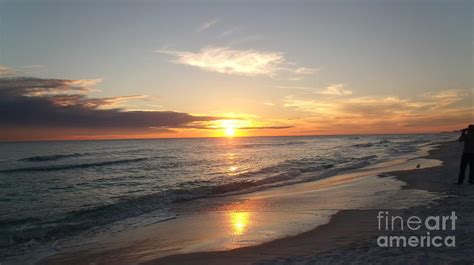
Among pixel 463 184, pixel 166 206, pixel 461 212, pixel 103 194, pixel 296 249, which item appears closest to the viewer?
pixel 296 249

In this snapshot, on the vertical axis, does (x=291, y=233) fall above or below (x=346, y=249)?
below

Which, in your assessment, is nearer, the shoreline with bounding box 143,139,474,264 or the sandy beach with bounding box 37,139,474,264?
the shoreline with bounding box 143,139,474,264

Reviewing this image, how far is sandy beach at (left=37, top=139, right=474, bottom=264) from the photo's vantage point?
253 inches

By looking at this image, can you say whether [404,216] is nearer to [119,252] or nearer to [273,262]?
[273,262]

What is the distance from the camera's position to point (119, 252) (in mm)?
8250

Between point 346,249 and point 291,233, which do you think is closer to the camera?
point 346,249

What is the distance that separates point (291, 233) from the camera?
869 cm

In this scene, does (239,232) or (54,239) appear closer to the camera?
(239,232)

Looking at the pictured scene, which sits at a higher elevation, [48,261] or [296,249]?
[296,249]

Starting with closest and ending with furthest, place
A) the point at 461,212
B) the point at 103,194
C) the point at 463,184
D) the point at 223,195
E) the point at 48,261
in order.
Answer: the point at 48,261 → the point at 461,212 → the point at 463,184 → the point at 223,195 → the point at 103,194

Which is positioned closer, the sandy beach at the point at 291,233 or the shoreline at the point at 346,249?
the shoreline at the point at 346,249

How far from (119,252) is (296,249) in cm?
404

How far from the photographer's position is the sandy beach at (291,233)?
642cm

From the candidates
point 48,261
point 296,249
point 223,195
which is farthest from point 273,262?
point 223,195
